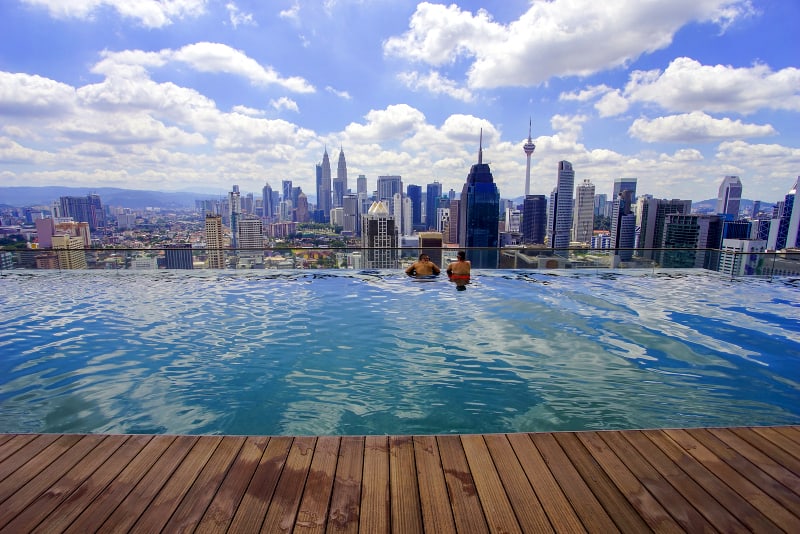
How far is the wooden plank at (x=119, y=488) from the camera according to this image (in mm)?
1516

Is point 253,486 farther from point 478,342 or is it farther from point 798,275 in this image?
point 798,275

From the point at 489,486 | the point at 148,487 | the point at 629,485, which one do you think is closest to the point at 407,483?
the point at 489,486

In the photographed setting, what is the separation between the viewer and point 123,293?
295 inches

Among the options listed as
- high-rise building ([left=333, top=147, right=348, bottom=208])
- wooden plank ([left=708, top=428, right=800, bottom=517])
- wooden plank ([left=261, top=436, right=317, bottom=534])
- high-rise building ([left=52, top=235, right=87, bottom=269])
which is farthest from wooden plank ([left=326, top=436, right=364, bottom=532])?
high-rise building ([left=333, top=147, right=348, bottom=208])

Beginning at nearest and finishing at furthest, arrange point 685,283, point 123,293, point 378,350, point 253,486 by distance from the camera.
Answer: point 253,486 → point 378,350 → point 123,293 → point 685,283

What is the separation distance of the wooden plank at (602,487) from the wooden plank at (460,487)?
0.56m

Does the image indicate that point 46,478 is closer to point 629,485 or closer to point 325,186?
point 629,485

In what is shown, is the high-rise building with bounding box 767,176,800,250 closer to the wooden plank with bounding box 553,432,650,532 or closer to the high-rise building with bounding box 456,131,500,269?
the high-rise building with bounding box 456,131,500,269

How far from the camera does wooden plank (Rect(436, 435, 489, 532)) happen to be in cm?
151

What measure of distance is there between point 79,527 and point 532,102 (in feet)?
57.3

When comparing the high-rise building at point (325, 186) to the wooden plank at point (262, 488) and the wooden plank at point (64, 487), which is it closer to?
the wooden plank at point (64, 487)

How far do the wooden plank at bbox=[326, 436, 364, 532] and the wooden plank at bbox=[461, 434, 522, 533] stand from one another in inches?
22.1

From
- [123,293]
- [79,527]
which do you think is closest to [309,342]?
[79,527]

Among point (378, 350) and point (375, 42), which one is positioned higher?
point (375, 42)
